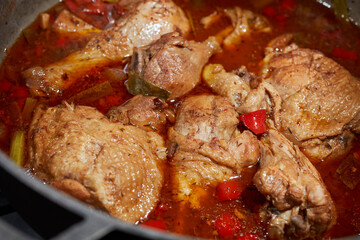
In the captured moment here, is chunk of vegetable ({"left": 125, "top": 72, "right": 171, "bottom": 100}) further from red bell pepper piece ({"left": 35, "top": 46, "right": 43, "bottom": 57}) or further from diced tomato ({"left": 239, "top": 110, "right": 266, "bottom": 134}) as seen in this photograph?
red bell pepper piece ({"left": 35, "top": 46, "right": 43, "bottom": 57})

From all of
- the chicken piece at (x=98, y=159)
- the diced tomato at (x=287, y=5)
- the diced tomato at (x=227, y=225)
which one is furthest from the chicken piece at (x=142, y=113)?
the diced tomato at (x=287, y=5)

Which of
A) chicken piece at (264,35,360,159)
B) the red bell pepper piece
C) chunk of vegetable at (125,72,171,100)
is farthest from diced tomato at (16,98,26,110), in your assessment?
chicken piece at (264,35,360,159)

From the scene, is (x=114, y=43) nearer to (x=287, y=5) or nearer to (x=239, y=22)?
(x=239, y=22)

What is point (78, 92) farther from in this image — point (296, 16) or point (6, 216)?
point (296, 16)

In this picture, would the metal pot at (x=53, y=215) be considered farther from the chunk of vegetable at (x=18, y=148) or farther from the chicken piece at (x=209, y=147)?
the chicken piece at (x=209, y=147)

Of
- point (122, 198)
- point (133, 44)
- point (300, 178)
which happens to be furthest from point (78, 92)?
point (300, 178)
